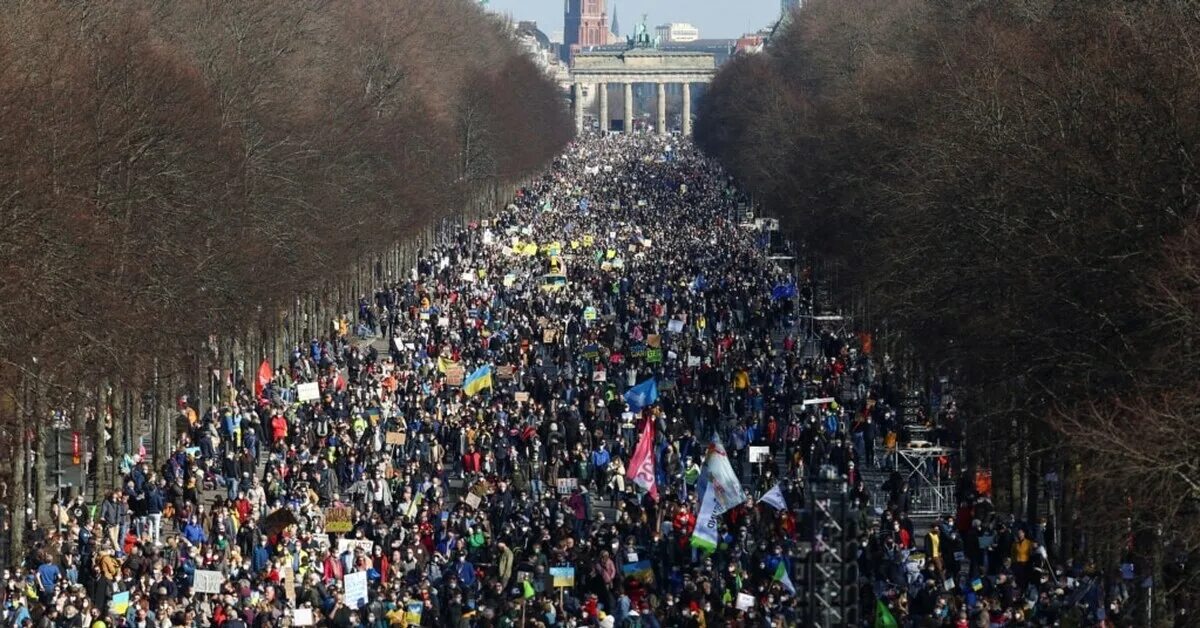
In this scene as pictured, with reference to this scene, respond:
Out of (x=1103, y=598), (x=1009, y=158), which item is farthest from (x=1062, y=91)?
(x=1103, y=598)

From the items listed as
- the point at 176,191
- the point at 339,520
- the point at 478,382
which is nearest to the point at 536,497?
the point at 339,520

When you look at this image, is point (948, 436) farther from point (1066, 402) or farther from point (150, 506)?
point (150, 506)

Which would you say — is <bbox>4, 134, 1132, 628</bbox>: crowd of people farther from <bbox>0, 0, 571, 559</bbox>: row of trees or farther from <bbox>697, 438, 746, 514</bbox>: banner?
<bbox>0, 0, 571, 559</bbox>: row of trees

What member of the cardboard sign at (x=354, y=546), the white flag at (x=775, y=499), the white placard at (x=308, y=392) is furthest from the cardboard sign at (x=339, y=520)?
the white placard at (x=308, y=392)

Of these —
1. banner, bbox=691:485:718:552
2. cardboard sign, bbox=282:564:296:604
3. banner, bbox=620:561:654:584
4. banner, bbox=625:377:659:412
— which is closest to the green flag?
banner, bbox=620:561:654:584

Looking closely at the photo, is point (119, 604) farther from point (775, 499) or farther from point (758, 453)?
point (758, 453)
